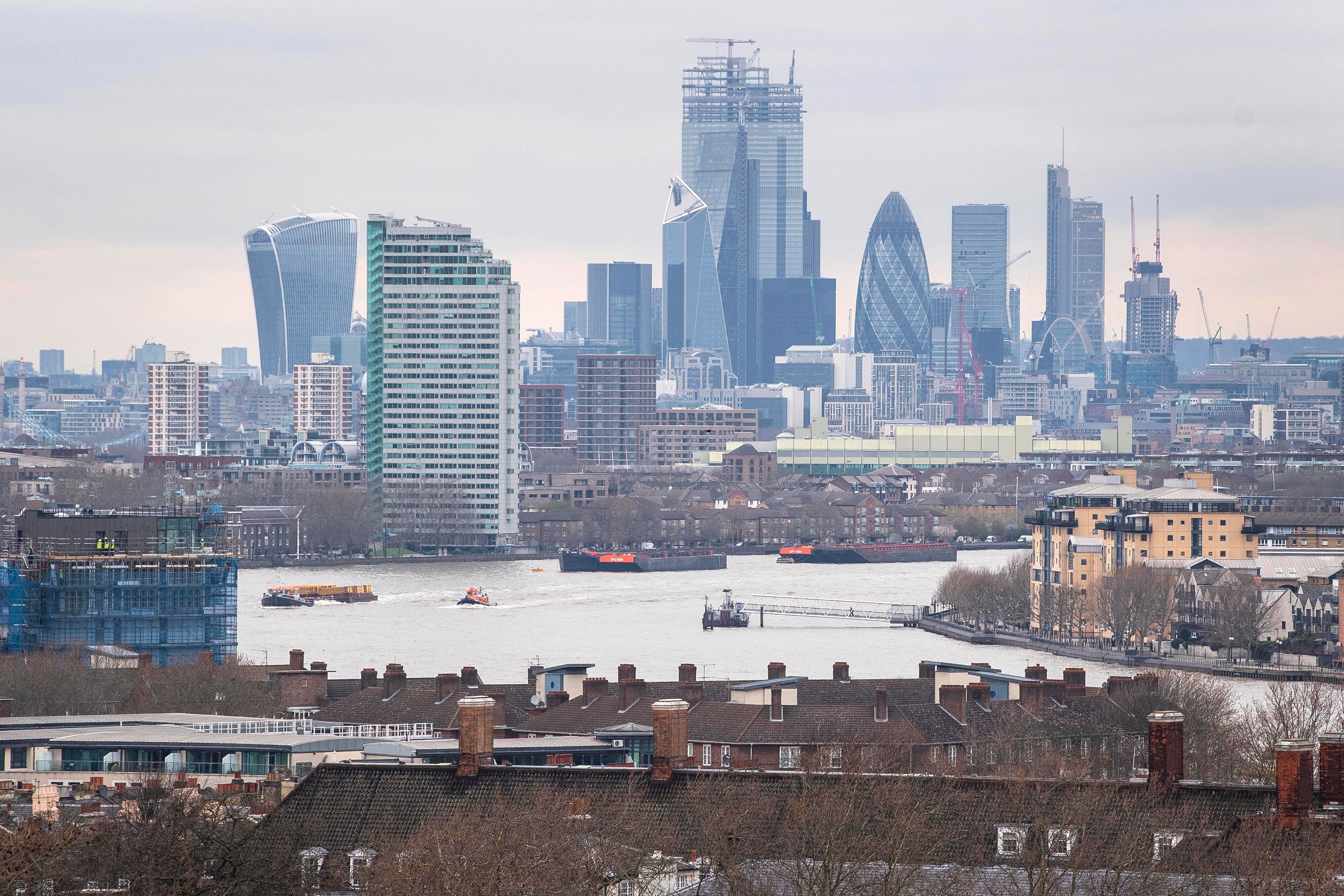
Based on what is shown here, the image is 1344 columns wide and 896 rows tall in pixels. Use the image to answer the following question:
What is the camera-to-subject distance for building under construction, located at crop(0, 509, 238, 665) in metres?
35.9

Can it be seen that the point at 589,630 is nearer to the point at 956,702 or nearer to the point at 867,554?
the point at 956,702

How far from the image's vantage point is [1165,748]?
14.2 metres

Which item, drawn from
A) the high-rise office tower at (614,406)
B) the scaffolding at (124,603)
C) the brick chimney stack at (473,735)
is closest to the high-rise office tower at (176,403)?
the high-rise office tower at (614,406)

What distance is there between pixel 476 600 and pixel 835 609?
26.3ft

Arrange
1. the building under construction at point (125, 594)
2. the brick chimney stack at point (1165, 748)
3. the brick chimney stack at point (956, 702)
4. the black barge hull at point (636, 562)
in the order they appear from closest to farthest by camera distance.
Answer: the brick chimney stack at point (1165, 748), the brick chimney stack at point (956, 702), the building under construction at point (125, 594), the black barge hull at point (636, 562)

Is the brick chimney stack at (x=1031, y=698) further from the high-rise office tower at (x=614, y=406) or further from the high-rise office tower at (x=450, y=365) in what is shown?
the high-rise office tower at (x=614, y=406)

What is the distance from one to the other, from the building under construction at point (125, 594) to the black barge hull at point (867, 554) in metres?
49.3

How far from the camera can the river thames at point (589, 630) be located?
128ft

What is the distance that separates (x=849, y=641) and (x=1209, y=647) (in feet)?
20.8

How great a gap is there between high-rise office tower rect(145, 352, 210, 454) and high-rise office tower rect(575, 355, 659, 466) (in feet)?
70.7

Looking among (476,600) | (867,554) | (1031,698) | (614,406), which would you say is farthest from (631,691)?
(614,406)

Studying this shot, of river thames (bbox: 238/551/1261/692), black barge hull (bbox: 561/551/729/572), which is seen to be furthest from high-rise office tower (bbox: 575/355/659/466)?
river thames (bbox: 238/551/1261/692)

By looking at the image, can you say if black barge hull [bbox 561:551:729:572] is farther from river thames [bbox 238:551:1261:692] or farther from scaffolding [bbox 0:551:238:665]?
scaffolding [bbox 0:551:238:665]

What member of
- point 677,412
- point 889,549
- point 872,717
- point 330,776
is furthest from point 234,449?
point 330,776
